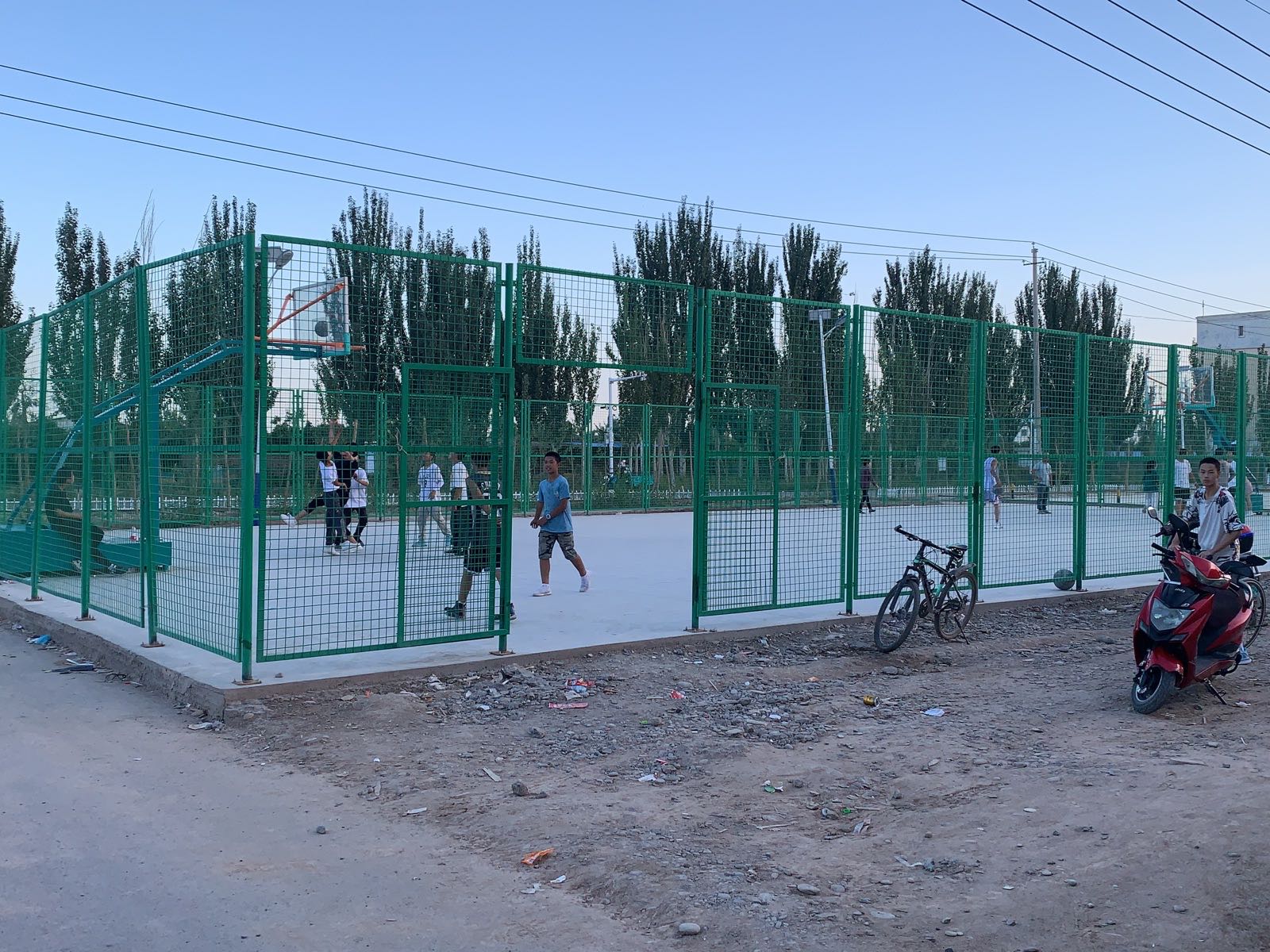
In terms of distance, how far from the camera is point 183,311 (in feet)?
25.8

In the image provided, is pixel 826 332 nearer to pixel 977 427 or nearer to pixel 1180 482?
pixel 977 427

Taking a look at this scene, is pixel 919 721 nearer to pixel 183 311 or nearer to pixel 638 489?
pixel 183 311

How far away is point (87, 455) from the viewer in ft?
32.7

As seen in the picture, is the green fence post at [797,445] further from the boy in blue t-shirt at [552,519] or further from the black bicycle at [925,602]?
the boy in blue t-shirt at [552,519]

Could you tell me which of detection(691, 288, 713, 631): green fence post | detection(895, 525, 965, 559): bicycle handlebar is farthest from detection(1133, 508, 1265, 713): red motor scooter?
detection(691, 288, 713, 631): green fence post

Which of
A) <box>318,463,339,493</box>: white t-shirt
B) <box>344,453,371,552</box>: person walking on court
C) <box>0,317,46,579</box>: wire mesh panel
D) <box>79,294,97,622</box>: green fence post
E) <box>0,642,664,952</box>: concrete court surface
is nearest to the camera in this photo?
<box>0,642,664,952</box>: concrete court surface

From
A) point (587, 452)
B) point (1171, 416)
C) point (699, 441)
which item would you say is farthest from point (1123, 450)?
point (587, 452)

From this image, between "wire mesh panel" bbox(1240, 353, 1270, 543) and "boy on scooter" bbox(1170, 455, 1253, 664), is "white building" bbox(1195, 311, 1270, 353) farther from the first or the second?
"boy on scooter" bbox(1170, 455, 1253, 664)

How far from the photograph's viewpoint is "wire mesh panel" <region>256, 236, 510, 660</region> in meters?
7.26

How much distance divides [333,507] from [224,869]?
13.8 feet

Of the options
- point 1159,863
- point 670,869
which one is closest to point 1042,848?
point 1159,863

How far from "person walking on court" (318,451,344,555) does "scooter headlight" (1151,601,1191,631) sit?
5449mm

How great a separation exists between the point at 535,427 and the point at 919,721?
19791mm

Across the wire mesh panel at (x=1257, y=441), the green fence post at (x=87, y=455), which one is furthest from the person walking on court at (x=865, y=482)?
the green fence post at (x=87, y=455)
